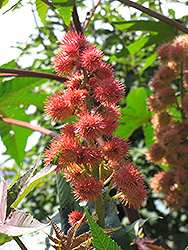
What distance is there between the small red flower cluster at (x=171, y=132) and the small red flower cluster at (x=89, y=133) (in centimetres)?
70

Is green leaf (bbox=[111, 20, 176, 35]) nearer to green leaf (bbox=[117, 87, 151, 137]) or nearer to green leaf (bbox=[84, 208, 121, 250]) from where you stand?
green leaf (bbox=[117, 87, 151, 137])

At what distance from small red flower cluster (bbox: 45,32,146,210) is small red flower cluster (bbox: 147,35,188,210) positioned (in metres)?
0.70

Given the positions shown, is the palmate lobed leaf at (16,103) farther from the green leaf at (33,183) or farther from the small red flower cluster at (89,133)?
the green leaf at (33,183)

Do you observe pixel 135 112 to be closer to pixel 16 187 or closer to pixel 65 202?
pixel 65 202

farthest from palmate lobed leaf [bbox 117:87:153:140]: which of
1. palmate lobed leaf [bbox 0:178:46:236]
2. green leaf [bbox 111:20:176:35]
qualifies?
palmate lobed leaf [bbox 0:178:46:236]

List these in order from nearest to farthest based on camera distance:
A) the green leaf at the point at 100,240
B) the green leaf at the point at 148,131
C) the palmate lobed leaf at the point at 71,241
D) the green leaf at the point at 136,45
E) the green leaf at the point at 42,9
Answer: the green leaf at the point at 100,240 < the palmate lobed leaf at the point at 71,241 < the green leaf at the point at 42,9 < the green leaf at the point at 136,45 < the green leaf at the point at 148,131

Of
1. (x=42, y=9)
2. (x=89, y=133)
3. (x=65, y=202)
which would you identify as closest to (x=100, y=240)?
(x=89, y=133)

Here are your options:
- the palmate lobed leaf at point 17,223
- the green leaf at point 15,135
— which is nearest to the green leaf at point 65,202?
the palmate lobed leaf at point 17,223

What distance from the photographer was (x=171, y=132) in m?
1.26

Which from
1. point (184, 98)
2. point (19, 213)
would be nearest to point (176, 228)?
point (184, 98)

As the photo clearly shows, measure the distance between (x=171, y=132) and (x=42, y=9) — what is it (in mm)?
746

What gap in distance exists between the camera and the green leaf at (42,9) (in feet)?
3.06

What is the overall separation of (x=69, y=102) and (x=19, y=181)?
0.19 metres

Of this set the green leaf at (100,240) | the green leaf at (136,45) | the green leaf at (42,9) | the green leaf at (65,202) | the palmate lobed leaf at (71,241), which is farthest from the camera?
the green leaf at (136,45)
